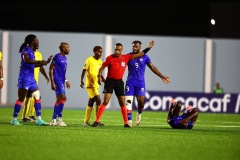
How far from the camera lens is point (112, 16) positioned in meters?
50.6

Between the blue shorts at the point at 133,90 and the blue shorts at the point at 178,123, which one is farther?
the blue shorts at the point at 133,90

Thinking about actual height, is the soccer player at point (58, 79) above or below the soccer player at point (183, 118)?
above

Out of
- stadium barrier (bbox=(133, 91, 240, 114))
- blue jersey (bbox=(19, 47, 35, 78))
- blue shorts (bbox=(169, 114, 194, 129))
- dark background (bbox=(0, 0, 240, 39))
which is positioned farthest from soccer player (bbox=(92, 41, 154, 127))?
dark background (bbox=(0, 0, 240, 39))

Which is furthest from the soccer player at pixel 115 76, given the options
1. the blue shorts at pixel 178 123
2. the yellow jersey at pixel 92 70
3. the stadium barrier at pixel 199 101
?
the stadium barrier at pixel 199 101

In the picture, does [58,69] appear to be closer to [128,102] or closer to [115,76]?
[115,76]

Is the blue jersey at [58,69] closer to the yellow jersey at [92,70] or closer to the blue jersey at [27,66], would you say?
the blue jersey at [27,66]

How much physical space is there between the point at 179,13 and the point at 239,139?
37363mm

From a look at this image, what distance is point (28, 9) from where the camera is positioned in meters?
49.1

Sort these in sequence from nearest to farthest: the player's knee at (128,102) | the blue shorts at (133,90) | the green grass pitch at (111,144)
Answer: the green grass pitch at (111,144)
the player's knee at (128,102)
the blue shorts at (133,90)

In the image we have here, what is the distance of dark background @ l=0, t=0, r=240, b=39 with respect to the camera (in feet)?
161

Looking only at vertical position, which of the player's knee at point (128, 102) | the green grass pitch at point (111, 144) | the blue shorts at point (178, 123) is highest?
the player's knee at point (128, 102)

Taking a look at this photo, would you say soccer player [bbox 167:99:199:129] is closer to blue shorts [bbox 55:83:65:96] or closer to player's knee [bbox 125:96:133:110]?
player's knee [bbox 125:96:133:110]

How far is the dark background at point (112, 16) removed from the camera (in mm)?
49094

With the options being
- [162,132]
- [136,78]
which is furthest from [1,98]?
[162,132]
